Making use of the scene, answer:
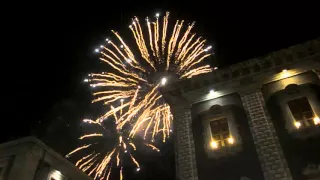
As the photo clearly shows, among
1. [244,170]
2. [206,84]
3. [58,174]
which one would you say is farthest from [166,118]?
[58,174]

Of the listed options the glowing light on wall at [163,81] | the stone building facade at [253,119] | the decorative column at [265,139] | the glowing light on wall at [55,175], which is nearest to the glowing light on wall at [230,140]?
the stone building facade at [253,119]

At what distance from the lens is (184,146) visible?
16.2 m

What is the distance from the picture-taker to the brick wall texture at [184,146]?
15.2 metres

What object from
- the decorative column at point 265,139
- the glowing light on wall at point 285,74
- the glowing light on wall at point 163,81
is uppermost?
the glowing light on wall at point 163,81

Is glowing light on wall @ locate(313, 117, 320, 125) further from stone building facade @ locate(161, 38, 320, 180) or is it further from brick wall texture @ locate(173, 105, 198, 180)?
brick wall texture @ locate(173, 105, 198, 180)

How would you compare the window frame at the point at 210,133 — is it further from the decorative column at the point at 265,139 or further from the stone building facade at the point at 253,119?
the decorative column at the point at 265,139

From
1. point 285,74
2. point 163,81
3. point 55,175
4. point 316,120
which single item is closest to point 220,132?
point 316,120

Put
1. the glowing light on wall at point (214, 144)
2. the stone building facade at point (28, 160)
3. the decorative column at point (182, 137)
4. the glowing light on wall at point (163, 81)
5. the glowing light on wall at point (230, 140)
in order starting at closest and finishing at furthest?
the glowing light on wall at point (230, 140) < the decorative column at point (182, 137) < the glowing light on wall at point (214, 144) < the glowing light on wall at point (163, 81) < the stone building facade at point (28, 160)

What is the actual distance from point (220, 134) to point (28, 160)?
44.4 ft

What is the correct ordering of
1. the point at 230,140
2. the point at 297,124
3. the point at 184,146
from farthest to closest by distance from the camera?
the point at 184,146 → the point at 230,140 → the point at 297,124

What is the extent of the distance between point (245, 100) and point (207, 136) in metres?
2.91

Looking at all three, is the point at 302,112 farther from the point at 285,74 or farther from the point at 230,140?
the point at 230,140

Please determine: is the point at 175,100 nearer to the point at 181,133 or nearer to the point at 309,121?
the point at 181,133

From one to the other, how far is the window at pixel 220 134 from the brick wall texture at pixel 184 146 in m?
1.24
